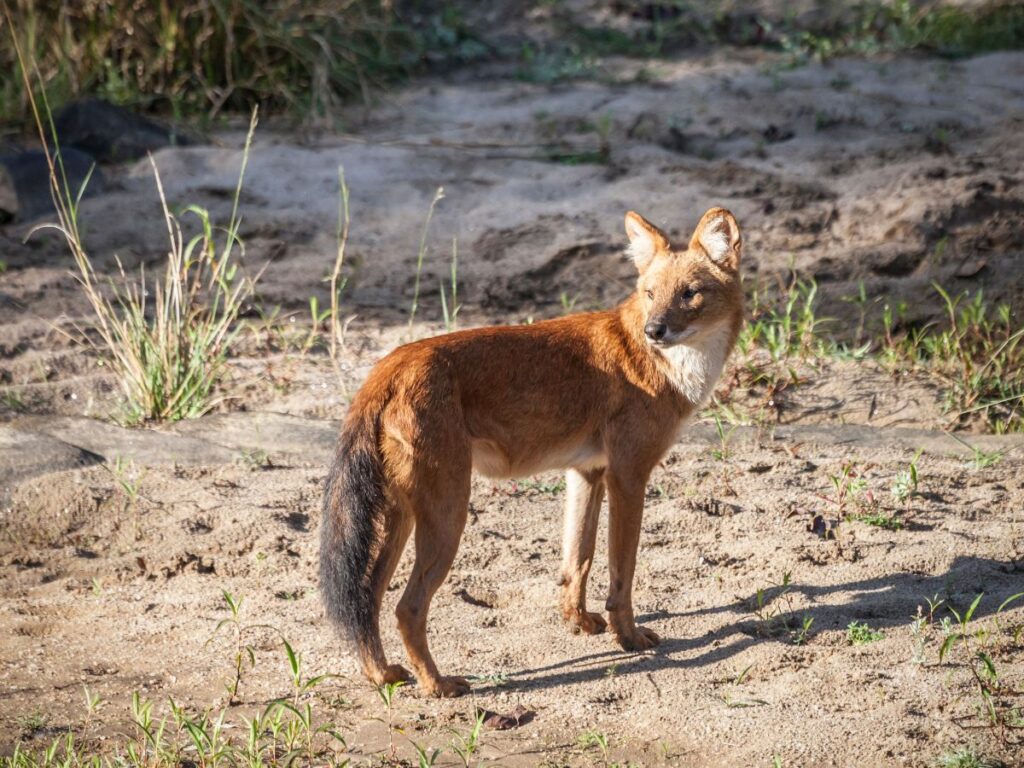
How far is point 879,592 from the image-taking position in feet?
15.4

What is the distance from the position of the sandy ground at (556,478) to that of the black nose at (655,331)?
39.0 inches

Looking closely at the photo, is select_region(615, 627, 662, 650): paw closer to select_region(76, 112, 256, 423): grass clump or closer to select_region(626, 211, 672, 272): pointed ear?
select_region(626, 211, 672, 272): pointed ear

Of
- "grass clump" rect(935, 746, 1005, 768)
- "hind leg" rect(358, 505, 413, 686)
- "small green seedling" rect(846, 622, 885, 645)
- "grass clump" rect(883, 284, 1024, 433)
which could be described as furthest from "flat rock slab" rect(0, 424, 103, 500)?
"grass clump" rect(883, 284, 1024, 433)

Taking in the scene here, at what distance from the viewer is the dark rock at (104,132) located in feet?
28.8

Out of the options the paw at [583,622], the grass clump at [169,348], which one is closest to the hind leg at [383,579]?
the paw at [583,622]

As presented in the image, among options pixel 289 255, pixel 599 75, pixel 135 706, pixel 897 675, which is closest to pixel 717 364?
pixel 897 675

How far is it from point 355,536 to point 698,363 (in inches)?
58.7

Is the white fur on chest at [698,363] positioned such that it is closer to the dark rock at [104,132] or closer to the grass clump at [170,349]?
the grass clump at [170,349]

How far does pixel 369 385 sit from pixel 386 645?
3.21 ft

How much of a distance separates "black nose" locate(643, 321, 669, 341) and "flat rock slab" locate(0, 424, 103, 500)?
8.35ft

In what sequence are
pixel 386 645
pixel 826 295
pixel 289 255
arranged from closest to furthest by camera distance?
1. pixel 386 645
2. pixel 826 295
3. pixel 289 255

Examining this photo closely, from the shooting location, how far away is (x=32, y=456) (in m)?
5.48

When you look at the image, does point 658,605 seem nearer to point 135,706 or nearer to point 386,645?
point 386,645

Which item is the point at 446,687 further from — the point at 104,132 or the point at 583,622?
the point at 104,132
